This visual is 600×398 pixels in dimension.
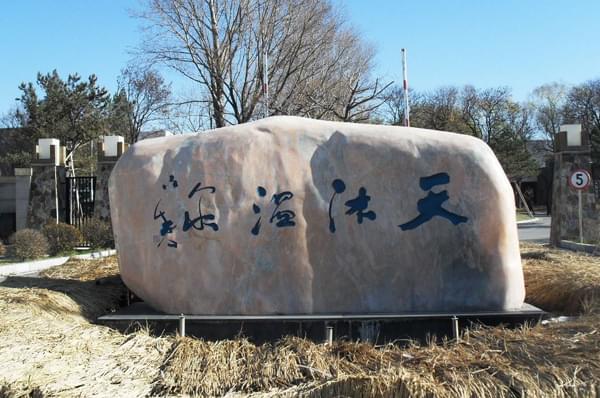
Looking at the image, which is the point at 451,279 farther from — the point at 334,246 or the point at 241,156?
the point at 241,156

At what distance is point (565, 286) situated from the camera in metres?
7.58

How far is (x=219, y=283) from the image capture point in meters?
6.79

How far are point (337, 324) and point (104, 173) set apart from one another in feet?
43.7

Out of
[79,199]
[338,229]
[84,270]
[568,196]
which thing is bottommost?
[84,270]

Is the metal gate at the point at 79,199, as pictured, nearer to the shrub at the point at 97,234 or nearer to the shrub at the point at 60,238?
the shrub at the point at 97,234

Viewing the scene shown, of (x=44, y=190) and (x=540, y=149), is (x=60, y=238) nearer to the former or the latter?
(x=44, y=190)

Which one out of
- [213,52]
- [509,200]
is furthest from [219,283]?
[213,52]

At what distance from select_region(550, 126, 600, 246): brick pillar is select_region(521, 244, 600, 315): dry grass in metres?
7.59

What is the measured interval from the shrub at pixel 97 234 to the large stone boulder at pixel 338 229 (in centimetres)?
977

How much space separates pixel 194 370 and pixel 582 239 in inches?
516

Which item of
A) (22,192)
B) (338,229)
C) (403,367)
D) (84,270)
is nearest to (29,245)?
(84,270)

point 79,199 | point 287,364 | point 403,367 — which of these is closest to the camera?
point 403,367

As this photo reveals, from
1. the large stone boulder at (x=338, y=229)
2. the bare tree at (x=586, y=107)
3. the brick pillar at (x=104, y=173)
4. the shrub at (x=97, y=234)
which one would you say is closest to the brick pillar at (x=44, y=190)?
the brick pillar at (x=104, y=173)

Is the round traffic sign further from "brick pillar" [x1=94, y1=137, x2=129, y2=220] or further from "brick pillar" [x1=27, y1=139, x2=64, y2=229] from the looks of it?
"brick pillar" [x1=27, y1=139, x2=64, y2=229]
